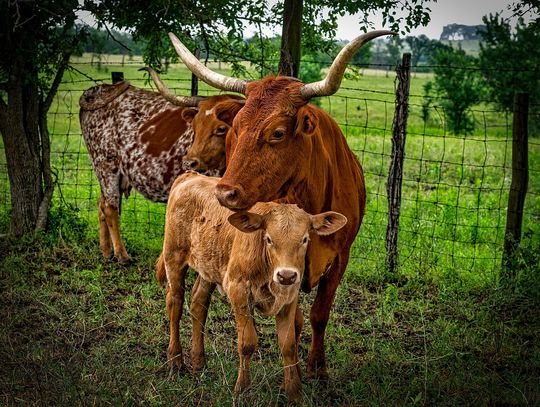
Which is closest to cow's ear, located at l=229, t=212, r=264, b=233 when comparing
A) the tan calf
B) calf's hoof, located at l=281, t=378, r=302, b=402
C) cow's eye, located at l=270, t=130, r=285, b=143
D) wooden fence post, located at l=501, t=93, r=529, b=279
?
the tan calf

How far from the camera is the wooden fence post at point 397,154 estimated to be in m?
7.60

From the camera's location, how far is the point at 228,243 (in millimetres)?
4754

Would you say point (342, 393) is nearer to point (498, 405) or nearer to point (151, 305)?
point (498, 405)

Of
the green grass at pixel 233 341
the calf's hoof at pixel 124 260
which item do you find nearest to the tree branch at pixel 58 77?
the green grass at pixel 233 341

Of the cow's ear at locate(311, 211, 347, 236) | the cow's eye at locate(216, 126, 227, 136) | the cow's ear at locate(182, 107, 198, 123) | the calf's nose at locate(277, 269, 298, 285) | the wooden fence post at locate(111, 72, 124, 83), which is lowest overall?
the calf's nose at locate(277, 269, 298, 285)

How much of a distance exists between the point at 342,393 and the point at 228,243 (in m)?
1.26

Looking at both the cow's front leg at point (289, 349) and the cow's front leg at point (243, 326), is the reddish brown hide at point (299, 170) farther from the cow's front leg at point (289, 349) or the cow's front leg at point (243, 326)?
the cow's front leg at point (243, 326)

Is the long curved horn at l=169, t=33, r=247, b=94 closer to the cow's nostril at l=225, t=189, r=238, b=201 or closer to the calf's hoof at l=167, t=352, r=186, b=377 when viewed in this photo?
the cow's nostril at l=225, t=189, r=238, b=201

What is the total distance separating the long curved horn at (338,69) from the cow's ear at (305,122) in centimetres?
9

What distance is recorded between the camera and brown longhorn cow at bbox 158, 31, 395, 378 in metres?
4.16

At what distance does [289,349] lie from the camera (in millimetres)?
4492

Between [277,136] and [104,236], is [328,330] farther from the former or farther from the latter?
[104,236]

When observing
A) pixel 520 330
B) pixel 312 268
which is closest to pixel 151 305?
pixel 312 268

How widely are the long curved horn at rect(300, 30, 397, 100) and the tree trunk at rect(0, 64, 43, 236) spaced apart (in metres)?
5.08
